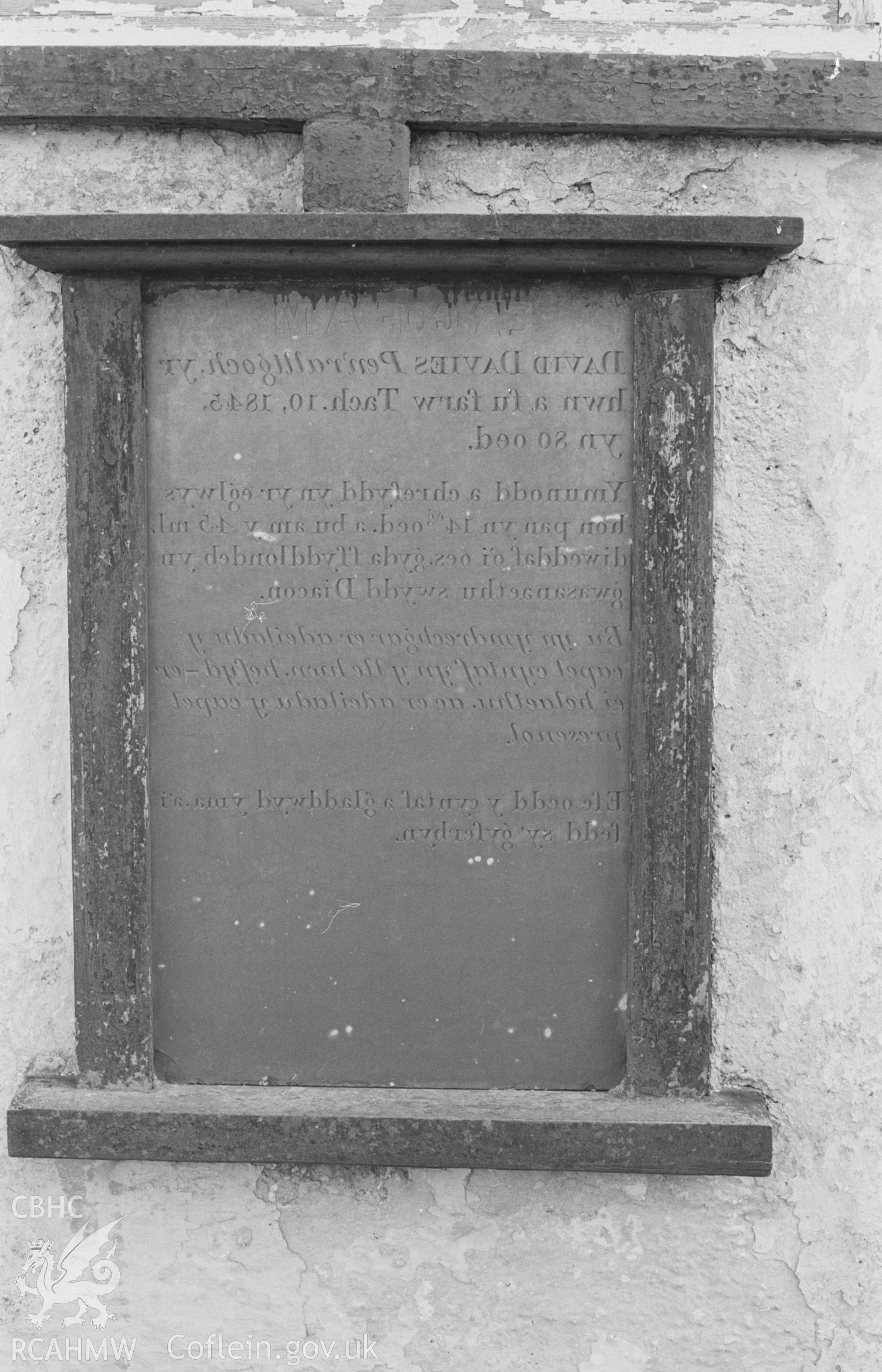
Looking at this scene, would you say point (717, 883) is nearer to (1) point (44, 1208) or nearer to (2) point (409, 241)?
(2) point (409, 241)

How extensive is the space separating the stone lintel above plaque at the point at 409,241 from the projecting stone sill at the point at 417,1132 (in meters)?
1.54

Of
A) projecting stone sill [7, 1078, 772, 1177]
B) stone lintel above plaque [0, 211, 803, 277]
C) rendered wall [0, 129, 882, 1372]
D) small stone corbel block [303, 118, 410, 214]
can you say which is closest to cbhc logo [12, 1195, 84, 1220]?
rendered wall [0, 129, 882, 1372]

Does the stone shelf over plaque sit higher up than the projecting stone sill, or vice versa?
the stone shelf over plaque

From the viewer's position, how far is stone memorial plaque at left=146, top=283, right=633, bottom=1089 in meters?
2.06

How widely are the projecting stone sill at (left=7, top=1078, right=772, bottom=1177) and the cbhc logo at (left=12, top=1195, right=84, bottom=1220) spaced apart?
17cm

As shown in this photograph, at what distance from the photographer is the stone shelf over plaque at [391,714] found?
2.03 m

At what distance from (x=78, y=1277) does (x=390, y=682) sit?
1.31m

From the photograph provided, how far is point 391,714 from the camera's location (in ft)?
6.86

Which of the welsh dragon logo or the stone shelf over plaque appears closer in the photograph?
the stone shelf over plaque

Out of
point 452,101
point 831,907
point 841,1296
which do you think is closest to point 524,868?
point 831,907

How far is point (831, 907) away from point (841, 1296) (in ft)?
2.42

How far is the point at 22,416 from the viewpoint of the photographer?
83.4 inches

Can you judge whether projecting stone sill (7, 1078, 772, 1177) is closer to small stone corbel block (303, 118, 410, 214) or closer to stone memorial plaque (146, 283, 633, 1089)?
stone memorial plaque (146, 283, 633, 1089)

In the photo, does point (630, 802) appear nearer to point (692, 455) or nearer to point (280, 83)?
point (692, 455)
